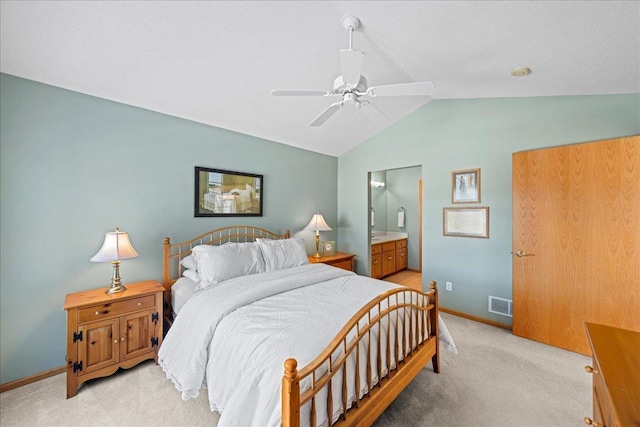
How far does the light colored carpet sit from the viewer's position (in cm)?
187

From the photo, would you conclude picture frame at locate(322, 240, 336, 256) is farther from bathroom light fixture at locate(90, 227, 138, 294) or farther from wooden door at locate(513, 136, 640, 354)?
bathroom light fixture at locate(90, 227, 138, 294)

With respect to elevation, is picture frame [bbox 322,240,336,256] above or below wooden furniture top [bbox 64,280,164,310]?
above

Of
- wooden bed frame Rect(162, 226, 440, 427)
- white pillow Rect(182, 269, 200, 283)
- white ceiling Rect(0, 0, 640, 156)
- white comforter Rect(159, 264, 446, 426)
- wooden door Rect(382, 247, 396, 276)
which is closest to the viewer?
wooden bed frame Rect(162, 226, 440, 427)

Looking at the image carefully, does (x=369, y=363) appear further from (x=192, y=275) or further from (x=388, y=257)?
(x=388, y=257)

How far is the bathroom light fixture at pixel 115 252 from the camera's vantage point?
230 centimetres

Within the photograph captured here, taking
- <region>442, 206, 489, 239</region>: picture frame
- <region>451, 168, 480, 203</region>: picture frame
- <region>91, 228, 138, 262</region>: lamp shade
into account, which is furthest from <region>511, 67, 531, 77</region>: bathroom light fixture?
<region>91, 228, 138, 262</region>: lamp shade

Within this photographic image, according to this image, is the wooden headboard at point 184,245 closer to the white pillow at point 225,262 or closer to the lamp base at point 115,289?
the white pillow at point 225,262

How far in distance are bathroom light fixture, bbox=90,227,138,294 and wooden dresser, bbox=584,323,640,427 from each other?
121 inches

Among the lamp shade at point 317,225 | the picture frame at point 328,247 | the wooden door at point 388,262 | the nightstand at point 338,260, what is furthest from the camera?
the wooden door at point 388,262

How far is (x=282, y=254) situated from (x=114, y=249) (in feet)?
5.31

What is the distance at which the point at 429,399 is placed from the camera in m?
2.07

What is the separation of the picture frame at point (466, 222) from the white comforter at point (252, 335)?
1745mm

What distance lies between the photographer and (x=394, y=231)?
6707 millimetres

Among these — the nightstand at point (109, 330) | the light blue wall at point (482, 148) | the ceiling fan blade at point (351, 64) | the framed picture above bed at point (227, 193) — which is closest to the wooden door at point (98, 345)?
the nightstand at point (109, 330)
